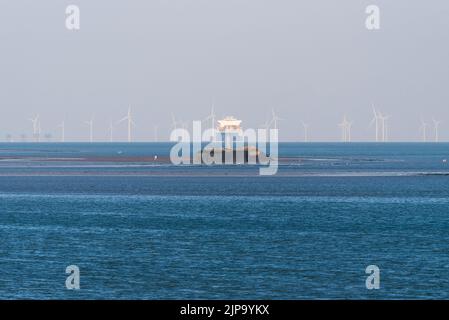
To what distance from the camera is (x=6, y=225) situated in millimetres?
71312

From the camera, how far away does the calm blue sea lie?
42375 mm

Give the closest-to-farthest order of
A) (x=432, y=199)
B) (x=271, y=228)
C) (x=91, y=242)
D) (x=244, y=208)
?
1. (x=91, y=242)
2. (x=271, y=228)
3. (x=244, y=208)
4. (x=432, y=199)

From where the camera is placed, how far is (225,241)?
6053 centimetres

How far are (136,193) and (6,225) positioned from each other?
3740 cm

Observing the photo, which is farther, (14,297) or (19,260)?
(19,260)

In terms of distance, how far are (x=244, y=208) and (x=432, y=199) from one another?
23.1 meters

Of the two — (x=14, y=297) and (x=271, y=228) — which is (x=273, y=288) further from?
(x=271, y=228)

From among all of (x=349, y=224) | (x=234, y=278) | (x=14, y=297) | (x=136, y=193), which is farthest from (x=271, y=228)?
(x=136, y=193)

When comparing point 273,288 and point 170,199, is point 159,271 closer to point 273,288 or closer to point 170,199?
point 273,288

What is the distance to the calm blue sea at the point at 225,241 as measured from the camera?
139ft

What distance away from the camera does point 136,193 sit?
10812 centimetres
